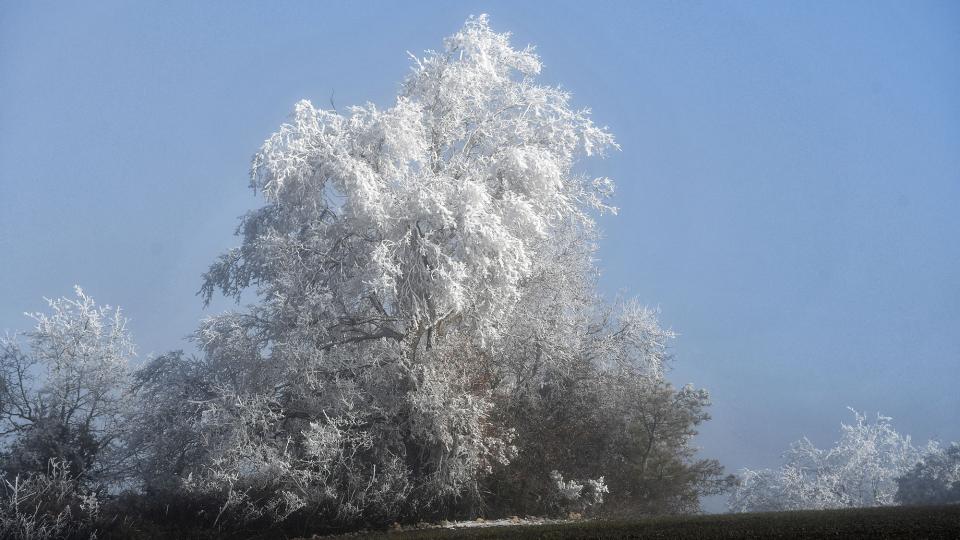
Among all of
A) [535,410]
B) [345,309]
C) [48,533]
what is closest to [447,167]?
[345,309]

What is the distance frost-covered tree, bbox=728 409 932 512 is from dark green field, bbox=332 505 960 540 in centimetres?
965

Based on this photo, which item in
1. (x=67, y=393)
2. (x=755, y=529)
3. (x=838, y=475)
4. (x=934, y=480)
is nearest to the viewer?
(x=755, y=529)

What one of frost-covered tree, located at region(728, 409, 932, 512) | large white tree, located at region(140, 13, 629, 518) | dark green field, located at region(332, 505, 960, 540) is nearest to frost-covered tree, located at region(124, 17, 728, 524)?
large white tree, located at region(140, 13, 629, 518)

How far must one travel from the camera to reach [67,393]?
15031 mm

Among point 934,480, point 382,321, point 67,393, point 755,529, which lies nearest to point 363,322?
point 382,321

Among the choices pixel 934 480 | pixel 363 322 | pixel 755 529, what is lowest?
pixel 755 529

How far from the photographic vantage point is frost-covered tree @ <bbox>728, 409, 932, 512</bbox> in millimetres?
21016

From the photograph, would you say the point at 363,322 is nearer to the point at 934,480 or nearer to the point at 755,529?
the point at 755,529

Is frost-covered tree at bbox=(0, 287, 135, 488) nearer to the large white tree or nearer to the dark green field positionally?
the large white tree

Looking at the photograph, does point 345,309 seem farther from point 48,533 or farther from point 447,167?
point 48,533

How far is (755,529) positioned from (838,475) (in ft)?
42.4

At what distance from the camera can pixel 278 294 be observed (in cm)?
1443

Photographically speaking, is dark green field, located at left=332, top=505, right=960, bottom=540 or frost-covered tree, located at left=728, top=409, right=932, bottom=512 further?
frost-covered tree, located at left=728, top=409, right=932, bottom=512

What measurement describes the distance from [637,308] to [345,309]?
7.17 m
